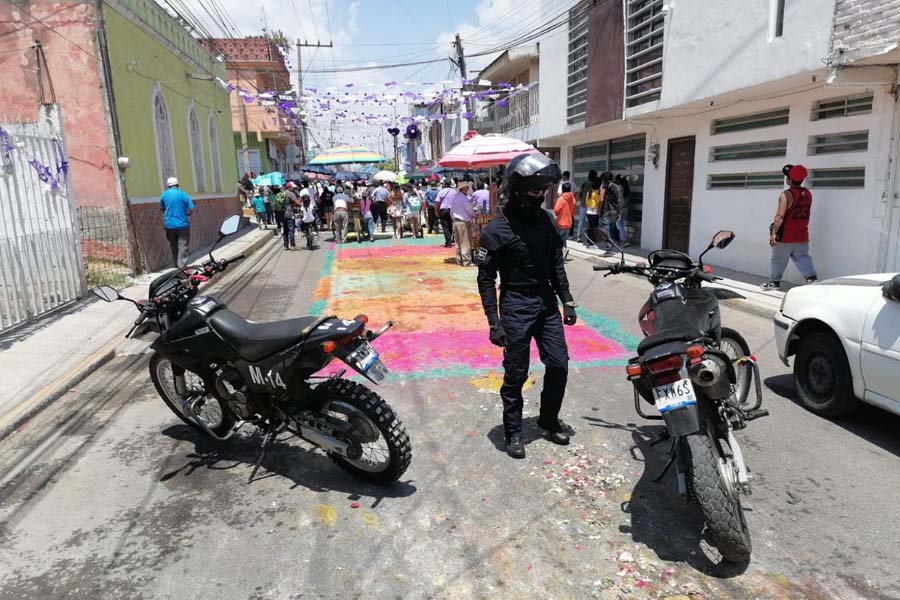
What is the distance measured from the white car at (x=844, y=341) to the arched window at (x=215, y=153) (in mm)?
17041

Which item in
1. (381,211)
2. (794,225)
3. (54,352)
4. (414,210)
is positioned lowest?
(54,352)

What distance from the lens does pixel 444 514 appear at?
324 cm

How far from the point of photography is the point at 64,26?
1005 cm

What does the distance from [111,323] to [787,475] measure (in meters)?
7.28

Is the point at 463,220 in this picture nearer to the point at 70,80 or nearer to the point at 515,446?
the point at 70,80

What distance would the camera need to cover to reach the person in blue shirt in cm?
1121

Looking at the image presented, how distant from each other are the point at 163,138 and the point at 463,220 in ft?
23.3

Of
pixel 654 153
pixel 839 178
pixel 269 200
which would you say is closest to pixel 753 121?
pixel 839 178

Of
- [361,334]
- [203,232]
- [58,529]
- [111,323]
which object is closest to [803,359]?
[361,334]

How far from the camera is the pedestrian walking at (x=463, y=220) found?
1231 centimetres

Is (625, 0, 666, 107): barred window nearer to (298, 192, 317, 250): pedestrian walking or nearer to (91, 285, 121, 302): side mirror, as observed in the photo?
(298, 192, 317, 250): pedestrian walking

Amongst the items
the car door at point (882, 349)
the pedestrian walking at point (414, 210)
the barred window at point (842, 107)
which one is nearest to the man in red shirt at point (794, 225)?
the barred window at point (842, 107)

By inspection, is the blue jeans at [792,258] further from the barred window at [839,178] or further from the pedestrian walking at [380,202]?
the pedestrian walking at [380,202]

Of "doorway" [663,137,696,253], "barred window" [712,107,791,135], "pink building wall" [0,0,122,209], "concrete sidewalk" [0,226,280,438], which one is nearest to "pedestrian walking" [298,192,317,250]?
"pink building wall" [0,0,122,209]
